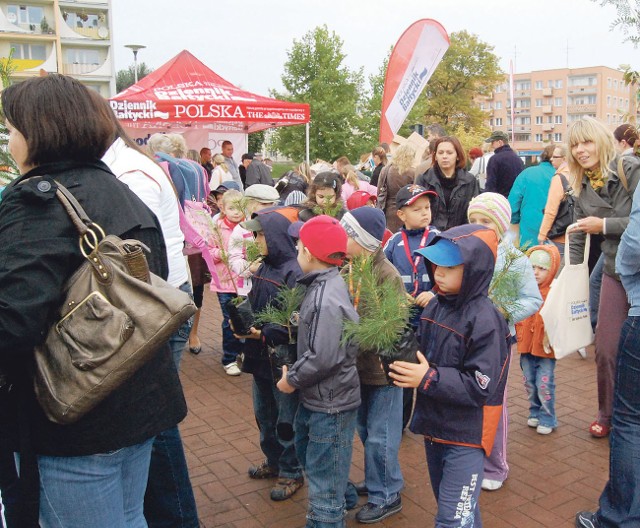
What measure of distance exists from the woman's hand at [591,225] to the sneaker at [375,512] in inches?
77.7

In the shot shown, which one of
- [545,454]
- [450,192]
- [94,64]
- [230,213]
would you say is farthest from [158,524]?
[94,64]

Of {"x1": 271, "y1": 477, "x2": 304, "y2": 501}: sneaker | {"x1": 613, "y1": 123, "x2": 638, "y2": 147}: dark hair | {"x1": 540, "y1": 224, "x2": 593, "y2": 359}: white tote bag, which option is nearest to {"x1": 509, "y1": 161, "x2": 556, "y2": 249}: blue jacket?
{"x1": 613, "y1": 123, "x2": 638, "y2": 147}: dark hair

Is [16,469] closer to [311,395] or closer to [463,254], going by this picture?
[311,395]

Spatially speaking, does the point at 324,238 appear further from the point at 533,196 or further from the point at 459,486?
the point at 533,196

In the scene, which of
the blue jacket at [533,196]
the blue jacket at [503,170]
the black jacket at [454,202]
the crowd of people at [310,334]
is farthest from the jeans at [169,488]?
the blue jacket at [503,170]

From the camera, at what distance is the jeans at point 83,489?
6.19ft

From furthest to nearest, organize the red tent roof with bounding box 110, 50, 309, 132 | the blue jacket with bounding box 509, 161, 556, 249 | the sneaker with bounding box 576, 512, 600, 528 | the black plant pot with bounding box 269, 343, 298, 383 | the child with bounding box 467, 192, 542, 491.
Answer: the red tent roof with bounding box 110, 50, 309, 132 → the blue jacket with bounding box 509, 161, 556, 249 → the child with bounding box 467, 192, 542, 491 → the sneaker with bounding box 576, 512, 600, 528 → the black plant pot with bounding box 269, 343, 298, 383

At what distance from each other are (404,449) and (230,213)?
2645 millimetres

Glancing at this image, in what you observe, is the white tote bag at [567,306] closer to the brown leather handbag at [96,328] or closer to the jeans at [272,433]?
the jeans at [272,433]

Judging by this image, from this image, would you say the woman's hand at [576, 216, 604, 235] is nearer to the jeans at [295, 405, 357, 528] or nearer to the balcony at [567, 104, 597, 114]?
the jeans at [295, 405, 357, 528]

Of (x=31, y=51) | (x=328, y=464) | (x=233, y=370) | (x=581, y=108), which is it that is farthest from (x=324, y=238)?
(x=581, y=108)

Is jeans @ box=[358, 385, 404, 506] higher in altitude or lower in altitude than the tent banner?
lower

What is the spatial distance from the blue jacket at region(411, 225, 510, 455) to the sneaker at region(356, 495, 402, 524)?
3.19 feet

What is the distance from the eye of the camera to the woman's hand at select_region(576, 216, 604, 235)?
3848 mm
